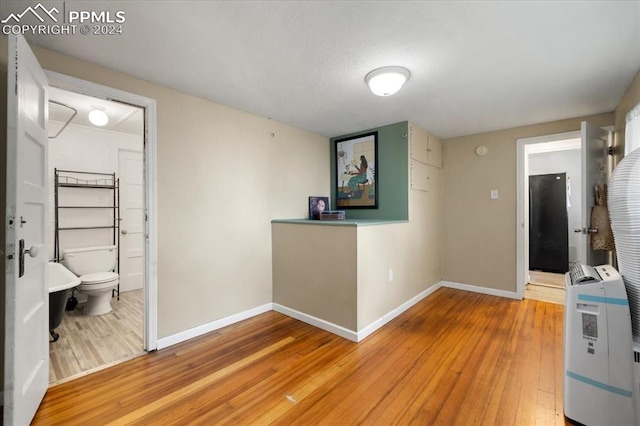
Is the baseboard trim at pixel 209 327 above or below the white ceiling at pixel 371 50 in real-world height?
below

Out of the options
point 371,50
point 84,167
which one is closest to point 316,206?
point 371,50

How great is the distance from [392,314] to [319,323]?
0.82 meters

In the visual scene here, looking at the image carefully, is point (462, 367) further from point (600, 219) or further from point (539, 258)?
point (539, 258)

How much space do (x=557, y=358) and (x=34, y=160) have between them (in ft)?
12.6

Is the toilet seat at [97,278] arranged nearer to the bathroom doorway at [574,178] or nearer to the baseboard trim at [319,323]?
the baseboard trim at [319,323]

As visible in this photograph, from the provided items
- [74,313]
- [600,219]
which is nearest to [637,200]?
[600,219]

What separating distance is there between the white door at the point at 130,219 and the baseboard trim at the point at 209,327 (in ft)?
6.88

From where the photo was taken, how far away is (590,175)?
2.41 m

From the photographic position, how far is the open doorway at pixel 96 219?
2.51m

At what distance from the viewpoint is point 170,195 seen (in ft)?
7.95

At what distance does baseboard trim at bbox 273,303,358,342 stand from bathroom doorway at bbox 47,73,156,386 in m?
1.29

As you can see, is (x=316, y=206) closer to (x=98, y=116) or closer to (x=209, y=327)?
(x=209, y=327)

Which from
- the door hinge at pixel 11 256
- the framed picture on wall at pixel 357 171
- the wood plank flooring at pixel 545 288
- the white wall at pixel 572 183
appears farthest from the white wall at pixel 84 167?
the white wall at pixel 572 183

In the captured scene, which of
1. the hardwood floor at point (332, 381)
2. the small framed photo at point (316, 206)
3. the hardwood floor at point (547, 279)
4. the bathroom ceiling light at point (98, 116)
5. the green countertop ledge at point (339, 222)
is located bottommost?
the hardwood floor at point (332, 381)
